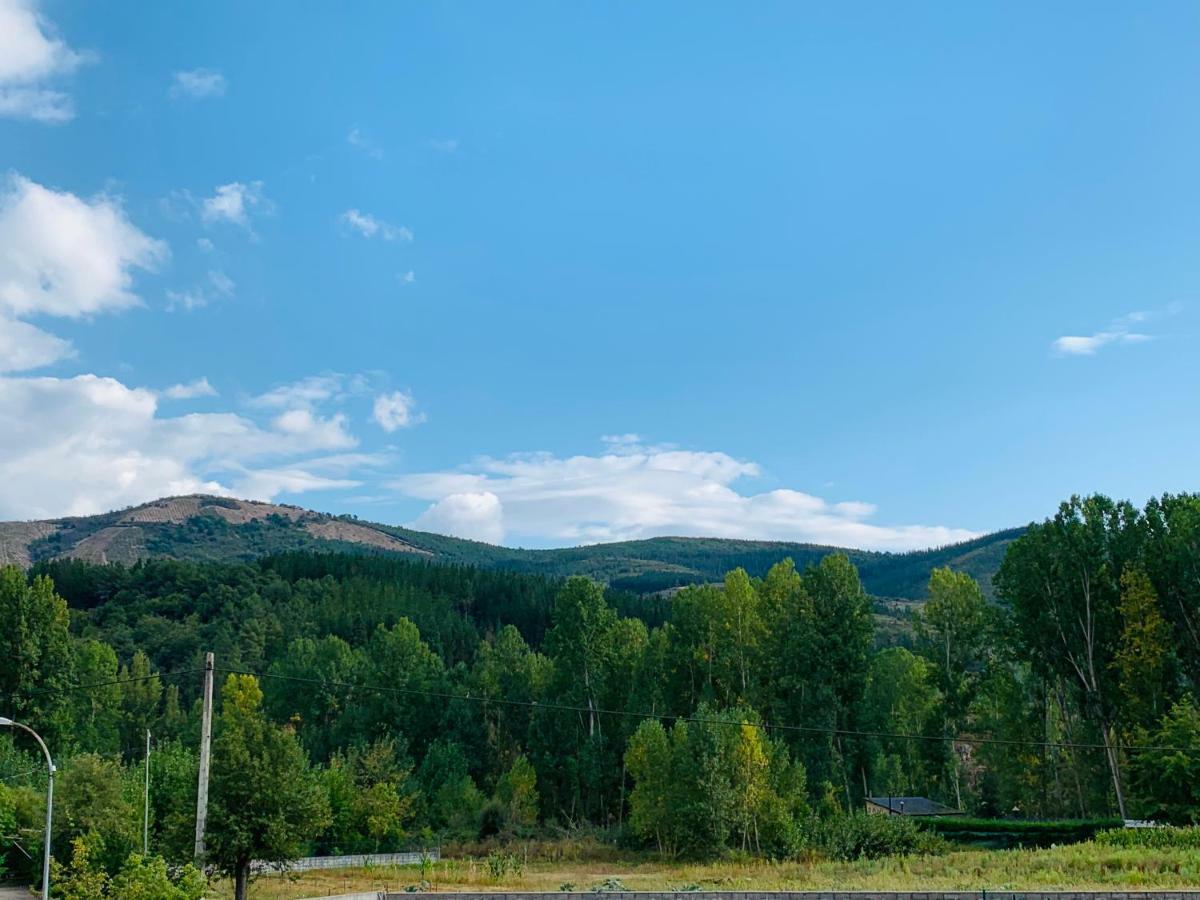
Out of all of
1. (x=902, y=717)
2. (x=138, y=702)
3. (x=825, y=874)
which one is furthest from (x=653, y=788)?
(x=138, y=702)

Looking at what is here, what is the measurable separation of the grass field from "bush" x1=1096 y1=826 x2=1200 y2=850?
3.43 feet

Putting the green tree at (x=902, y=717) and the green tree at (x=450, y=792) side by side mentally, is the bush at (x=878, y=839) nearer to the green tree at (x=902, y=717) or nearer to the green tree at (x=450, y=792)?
the green tree at (x=902, y=717)

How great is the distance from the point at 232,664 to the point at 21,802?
176 feet

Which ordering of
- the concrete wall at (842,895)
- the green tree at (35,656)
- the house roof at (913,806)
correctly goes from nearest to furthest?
the concrete wall at (842,895), the house roof at (913,806), the green tree at (35,656)

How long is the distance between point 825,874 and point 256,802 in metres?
22.1

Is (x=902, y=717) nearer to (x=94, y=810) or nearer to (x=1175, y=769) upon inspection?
(x=1175, y=769)

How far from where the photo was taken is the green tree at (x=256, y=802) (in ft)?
101

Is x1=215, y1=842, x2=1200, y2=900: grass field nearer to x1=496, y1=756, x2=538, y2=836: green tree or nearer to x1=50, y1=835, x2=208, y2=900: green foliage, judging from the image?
x1=50, y1=835, x2=208, y2=900: green foliage

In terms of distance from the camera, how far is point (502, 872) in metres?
45.4

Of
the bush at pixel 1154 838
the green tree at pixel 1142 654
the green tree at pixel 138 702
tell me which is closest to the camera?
the bush at pixel 1154 838

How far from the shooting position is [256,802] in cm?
3169

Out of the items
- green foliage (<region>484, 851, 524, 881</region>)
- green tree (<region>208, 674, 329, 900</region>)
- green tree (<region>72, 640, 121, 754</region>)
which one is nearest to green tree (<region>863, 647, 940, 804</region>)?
green foliage (<region>484, 851, 524, 881</region>)

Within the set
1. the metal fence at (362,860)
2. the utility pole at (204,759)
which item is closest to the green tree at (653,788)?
the metal fence at (362,860)

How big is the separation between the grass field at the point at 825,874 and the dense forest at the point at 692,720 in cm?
436
